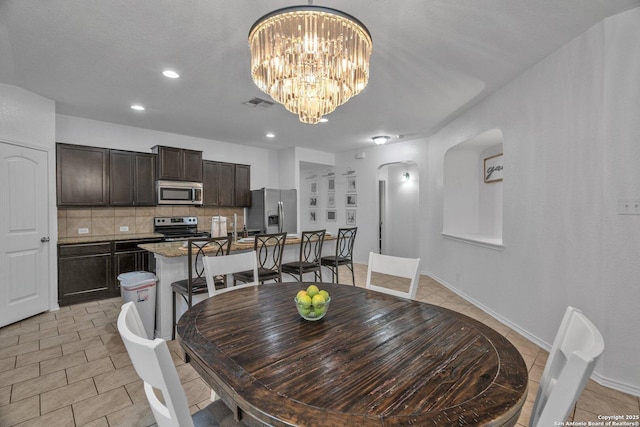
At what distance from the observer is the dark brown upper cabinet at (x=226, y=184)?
5.44m

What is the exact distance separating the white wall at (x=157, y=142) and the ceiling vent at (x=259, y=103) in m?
2.25

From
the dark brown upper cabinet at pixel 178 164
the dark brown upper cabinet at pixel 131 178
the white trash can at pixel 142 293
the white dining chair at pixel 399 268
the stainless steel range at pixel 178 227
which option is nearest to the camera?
the white dining chair at pixel 399 268

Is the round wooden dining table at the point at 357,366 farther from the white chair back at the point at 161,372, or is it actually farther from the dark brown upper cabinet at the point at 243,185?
the dark brown upper cabinet at the point at 243,185

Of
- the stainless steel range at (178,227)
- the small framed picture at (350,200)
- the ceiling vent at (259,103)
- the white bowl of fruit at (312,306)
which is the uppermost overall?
the ceiling vent at (259,103)

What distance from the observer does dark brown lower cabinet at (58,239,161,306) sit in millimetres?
3758

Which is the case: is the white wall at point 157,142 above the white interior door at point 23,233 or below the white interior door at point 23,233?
above

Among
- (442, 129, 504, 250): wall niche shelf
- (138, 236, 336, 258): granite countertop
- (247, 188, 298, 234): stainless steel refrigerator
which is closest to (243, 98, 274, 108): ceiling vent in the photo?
(138, 236, 336, 258): granite countertop

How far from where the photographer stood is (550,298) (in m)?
2.62

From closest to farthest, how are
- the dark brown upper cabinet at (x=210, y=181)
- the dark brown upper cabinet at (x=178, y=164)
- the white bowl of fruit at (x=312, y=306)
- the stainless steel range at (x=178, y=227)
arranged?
the white bowl of fruit at (x=312, y=306) < the dark brown upper cabinet at (x=178, y=164) < the stainless steel range at (x=178, y=227) < the dark brown upper cabinet at (x=210, y=181)

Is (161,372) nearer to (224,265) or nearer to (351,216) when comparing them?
(224,265)

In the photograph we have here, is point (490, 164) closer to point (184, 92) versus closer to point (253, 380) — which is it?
point (184, 92)

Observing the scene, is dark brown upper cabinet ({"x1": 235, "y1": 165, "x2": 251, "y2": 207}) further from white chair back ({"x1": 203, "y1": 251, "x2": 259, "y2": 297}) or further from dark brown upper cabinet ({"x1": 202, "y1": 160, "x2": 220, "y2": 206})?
white chair back ({"x1": 203, "y1": 251, "x2": 259, "y2": 297})

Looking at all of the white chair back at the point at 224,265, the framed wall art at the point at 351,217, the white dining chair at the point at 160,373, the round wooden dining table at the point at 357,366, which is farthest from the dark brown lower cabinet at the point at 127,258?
the framed wall art at the point at 351,217

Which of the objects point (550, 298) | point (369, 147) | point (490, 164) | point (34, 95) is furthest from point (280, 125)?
point (550, 298)
